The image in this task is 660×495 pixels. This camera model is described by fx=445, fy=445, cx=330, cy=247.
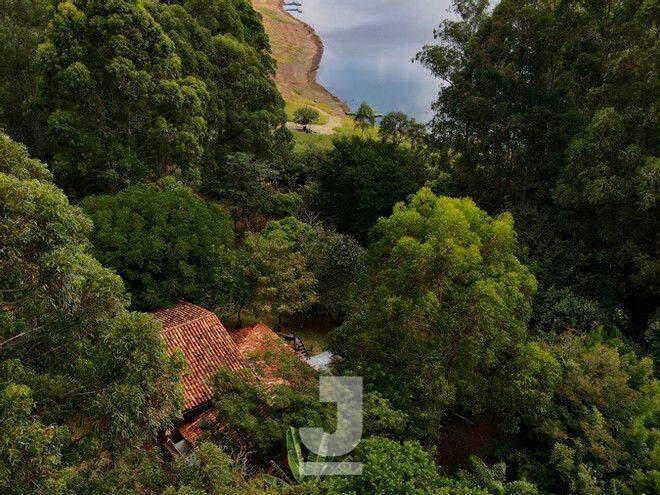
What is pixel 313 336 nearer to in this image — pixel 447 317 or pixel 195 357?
pixel 195 357

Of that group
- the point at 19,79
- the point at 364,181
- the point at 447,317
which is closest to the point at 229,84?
the point at 364,181

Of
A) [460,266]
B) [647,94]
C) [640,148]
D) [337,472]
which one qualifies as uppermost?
[647,94]

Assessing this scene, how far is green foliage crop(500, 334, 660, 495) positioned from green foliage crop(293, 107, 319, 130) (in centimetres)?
3105

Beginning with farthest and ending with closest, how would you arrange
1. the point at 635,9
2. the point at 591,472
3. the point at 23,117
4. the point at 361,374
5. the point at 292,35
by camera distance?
the point at 292,35, the point at 23,117, the point at 635,9, the point at 361,374, the point at 591,472

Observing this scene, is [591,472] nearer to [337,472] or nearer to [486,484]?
[486,484]

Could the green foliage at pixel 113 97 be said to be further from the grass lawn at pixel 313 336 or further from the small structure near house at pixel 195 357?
the grass lawn at pixel 313 336

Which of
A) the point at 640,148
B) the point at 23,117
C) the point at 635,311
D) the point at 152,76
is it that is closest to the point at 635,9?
the point at 640,148

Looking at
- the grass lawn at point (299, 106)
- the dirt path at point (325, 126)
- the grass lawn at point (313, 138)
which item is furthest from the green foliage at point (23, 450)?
the grass lawn at point (299, 106)

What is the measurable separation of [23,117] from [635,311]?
22.9 meters

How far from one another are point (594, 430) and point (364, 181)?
1399 cm

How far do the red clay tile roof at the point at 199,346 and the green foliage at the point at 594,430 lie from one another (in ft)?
22.7

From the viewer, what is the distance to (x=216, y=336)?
496 inches

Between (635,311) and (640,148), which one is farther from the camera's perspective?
(635,311)

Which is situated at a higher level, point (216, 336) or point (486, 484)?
point (486, 484)
